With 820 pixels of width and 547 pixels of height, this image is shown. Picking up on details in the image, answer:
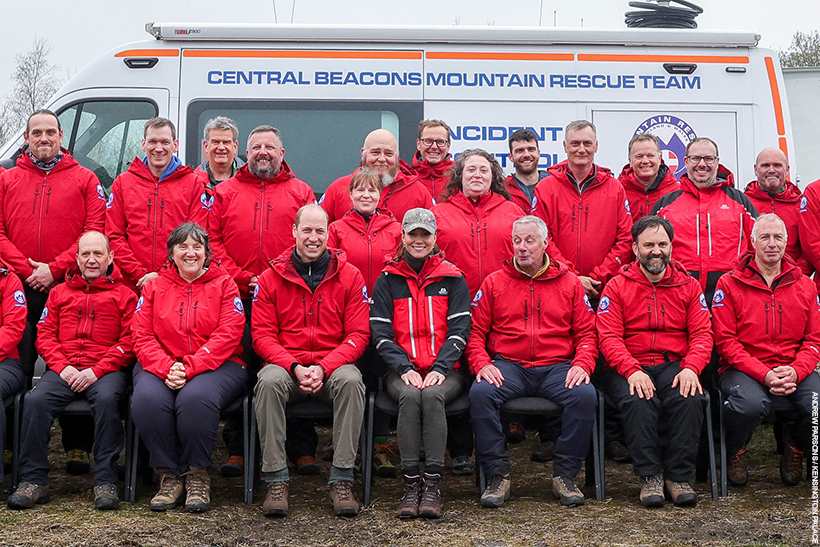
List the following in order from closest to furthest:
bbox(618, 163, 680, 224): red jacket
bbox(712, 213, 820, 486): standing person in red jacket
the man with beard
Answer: the man with beard, bbox(712, 213, 820, 486): standing person in red jacket, bbox(618, 163, 680, 224): red jacket

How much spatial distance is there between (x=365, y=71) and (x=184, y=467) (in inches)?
136

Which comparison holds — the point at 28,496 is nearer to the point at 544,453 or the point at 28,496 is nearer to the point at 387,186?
the point at 387,186

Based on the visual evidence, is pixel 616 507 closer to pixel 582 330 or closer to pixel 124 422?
pixel 582 330

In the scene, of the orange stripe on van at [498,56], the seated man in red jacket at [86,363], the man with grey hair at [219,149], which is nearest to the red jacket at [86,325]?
the seated man in red jacket at [86,363]

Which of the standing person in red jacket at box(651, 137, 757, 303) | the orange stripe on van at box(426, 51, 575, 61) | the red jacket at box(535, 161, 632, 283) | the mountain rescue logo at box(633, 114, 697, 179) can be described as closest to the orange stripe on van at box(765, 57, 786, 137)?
the mountain rescue logo at box(633, 114, 697, 179)

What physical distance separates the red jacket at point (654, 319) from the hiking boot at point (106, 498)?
274cm

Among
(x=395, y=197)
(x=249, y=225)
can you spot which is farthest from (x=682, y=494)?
(x=249, y=225)

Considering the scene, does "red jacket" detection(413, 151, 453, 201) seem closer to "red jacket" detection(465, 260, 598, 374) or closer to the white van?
the white van

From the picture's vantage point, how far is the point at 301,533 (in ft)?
Result: 14.2

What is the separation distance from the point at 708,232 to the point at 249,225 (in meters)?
2.82

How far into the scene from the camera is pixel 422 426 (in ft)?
15.6

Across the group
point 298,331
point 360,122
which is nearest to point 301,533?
point 298,331

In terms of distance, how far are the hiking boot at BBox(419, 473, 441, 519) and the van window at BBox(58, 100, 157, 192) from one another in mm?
3609

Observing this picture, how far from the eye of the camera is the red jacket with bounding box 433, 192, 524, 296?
17.8 feet
